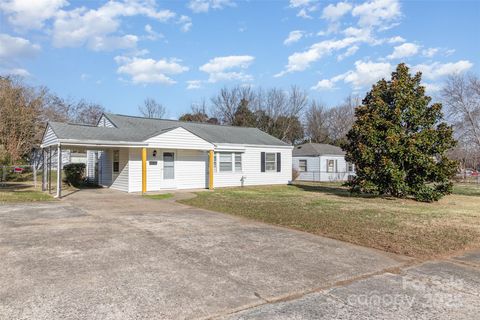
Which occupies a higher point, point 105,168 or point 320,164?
point 320,164

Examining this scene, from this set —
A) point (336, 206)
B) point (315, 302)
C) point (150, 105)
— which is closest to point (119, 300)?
point (315, 302)

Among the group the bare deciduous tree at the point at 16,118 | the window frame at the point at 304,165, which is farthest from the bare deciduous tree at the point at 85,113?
the window frame at the point at 304,165

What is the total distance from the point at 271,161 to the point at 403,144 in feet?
30.9

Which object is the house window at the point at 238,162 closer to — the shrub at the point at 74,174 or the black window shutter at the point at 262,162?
the black window shutter at the point at 262,162

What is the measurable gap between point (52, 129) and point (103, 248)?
34.4 feet

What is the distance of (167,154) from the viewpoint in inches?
696

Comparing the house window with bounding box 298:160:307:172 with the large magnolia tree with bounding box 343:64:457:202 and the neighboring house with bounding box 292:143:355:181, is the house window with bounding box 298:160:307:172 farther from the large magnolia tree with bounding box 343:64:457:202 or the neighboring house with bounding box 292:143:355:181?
the large magnolia tree with bounding box 343:64:457:202

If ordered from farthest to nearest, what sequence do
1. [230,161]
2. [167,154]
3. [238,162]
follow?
[238,162]
[230,161]
[167,154]

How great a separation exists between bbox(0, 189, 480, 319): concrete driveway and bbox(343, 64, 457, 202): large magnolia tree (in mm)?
8246

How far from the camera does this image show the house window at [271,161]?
22.2 meters

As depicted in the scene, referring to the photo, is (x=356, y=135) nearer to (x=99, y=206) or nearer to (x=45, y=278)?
(x=99, y=206)

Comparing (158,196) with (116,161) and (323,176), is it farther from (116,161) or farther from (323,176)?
(323,176)

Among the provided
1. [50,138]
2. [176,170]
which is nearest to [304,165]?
[176,170]

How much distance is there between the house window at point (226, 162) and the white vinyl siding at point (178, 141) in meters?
2.32
